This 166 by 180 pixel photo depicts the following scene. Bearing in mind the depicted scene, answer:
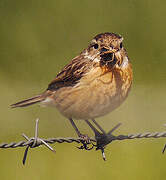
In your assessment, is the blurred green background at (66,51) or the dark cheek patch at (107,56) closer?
the dark cheek patch at (107,56)

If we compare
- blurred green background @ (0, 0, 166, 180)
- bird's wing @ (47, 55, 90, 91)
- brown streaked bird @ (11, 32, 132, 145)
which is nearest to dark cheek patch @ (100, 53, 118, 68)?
brown streaked bird @ (11, 32, 132, 145)

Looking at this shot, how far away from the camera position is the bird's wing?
118 inches

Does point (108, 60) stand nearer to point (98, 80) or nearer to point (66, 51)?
point (98, 80)

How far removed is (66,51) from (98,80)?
18.9 feet

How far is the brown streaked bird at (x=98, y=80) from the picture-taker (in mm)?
2770

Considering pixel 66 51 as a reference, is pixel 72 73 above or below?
below

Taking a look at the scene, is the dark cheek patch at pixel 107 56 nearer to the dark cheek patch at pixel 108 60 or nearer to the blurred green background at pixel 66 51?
the dark cheek patch at pixel 108 60

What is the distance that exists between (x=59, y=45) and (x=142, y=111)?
2094mm

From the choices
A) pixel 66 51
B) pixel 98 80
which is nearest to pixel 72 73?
pixel 98 80

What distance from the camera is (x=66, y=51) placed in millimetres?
8562

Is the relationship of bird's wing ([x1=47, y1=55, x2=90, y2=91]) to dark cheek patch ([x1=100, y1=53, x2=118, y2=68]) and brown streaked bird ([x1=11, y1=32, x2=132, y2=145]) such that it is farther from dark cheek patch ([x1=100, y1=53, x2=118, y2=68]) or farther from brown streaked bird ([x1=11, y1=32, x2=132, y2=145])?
dark cheek patch ([x1=100, y1=53, x2=118, y2=68])

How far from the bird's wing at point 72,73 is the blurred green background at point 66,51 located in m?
3.11

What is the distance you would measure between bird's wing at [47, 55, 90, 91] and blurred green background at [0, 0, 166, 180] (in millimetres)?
3108

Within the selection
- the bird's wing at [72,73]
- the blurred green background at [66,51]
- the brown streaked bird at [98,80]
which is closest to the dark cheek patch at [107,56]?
the brown streaked bird at [98,80]
